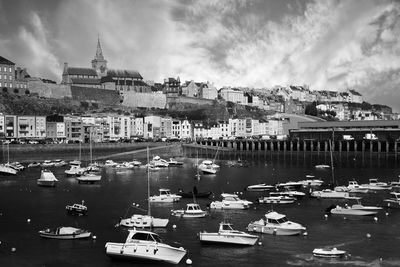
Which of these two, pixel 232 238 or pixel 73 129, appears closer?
pixel 232 238

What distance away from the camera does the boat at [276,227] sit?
33750 mm

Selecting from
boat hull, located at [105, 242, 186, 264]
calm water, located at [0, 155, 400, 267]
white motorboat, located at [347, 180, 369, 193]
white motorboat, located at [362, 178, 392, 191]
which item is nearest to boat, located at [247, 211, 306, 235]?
calm water, located at [0, 155, 400, 267]

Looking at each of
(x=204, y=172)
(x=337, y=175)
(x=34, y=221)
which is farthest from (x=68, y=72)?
(x=34, y=221)

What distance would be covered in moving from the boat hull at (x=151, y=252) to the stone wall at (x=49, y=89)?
5075 inches

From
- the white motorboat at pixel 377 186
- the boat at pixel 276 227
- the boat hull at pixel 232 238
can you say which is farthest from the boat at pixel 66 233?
the white motorboat at pixel 377 186

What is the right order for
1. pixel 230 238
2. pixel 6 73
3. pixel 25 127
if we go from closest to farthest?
1. pixel 230 238
2. pixel 25 127
3. pixel 6 73

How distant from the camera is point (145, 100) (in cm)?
17750

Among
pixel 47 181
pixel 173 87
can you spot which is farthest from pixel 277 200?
pixel 173 87

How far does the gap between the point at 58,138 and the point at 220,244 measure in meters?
94.5

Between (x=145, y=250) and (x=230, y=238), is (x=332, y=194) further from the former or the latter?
(x=145, y=250)

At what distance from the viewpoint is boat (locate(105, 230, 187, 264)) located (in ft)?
89.4

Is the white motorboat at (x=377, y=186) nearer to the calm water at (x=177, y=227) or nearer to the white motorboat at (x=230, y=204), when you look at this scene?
the calm water at (x=177, y=227)

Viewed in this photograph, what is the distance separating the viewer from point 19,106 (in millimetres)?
132500

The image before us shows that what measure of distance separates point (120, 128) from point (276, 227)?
350 feet
